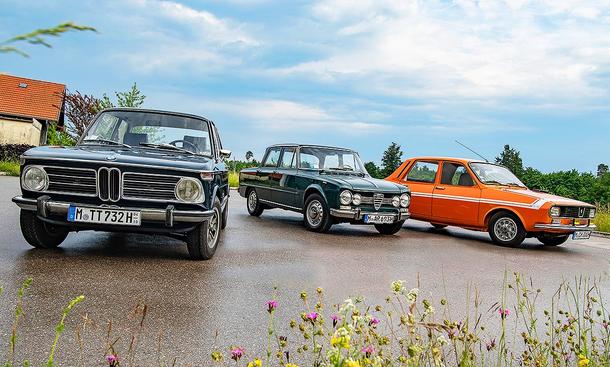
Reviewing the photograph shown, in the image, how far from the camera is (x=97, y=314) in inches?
165

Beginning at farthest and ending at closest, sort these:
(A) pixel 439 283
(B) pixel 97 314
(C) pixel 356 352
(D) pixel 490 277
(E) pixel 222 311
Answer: (D) pixel 490 277 → (A) pixel 439 283 → (E) pixel 222 311 → (B) pixel 97 314 → (C) pixel 356 352

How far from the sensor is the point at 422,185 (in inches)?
482

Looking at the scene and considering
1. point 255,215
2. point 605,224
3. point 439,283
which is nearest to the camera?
point 439,283

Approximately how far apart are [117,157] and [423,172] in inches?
307

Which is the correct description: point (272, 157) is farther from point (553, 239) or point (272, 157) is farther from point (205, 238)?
point (205, 238)

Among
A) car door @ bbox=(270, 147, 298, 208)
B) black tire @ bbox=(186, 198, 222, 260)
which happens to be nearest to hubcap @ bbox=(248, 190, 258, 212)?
car door @ bbox=(270, 147, 298, 208)

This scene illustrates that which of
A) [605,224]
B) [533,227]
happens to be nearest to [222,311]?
[533,227]

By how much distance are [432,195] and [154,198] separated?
284 inches

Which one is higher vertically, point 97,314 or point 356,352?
point 356,352

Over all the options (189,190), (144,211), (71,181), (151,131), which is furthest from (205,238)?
(151,131)

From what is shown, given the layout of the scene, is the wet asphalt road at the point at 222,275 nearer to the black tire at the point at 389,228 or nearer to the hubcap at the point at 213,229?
the hubcap at the point at 213,229

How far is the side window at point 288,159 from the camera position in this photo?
12.0 metres

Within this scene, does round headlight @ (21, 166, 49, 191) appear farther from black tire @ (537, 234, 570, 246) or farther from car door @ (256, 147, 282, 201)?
black tire @ (537, 234, 570, 246)

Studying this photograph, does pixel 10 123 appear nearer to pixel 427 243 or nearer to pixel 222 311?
pixel 427 243
